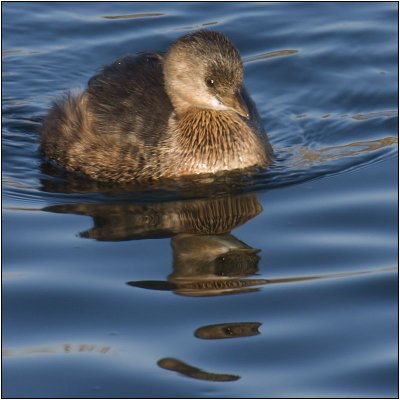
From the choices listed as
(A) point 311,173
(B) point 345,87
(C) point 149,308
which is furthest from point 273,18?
(C) point 149,308

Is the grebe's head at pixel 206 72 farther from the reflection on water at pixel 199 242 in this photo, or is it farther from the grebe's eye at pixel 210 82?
the reflection on water at pixel 199 242

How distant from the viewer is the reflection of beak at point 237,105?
11133 millimetres

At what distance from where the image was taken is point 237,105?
36.6 ft

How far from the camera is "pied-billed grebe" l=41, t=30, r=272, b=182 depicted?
11195mm

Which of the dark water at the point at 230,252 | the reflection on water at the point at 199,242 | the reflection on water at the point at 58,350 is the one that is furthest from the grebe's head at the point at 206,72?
the reflection on water at the point at 58,350

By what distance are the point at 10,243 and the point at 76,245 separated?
0.56 metres

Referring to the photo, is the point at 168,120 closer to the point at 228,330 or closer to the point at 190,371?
the point at 228,330

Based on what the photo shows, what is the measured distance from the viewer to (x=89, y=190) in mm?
11195

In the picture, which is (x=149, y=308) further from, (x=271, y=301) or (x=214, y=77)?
(x=214, y=77)

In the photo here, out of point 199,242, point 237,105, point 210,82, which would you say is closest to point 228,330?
point 199,242

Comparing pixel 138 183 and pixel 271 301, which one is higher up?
pixel 138 183

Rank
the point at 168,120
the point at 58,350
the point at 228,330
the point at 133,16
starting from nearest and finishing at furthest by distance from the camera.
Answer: the point at 58,350, the point at 228,330, the point at 168,120, the point at 133,16

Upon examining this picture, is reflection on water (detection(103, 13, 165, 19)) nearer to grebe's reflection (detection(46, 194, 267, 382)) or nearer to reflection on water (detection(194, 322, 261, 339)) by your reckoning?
grebe's reflection (detection(46, 194, 267, 382))

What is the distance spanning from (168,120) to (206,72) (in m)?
0.63
